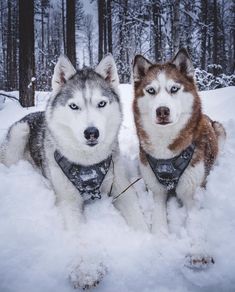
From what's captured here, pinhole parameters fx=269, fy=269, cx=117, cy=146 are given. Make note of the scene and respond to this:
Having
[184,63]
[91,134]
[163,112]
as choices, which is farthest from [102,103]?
[184,63]

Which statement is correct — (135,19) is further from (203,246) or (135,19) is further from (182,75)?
(203,246)

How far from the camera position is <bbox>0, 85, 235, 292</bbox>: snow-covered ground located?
→ 1801 mm

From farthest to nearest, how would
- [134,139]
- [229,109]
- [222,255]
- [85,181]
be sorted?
[229,109] → [134,139] → [85,181] → [222,255]

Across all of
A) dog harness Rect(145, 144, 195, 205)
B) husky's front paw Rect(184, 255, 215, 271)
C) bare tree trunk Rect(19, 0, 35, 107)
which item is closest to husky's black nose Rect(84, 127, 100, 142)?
dog harness Rect(145, 144, 195, 205)

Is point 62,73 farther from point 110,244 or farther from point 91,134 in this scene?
point 110,244

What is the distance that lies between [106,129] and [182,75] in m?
0.98

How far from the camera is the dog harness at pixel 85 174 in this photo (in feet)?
8.34

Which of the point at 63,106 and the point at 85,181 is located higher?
the point at 63,106

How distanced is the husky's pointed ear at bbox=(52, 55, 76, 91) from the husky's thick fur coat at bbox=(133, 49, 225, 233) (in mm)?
709

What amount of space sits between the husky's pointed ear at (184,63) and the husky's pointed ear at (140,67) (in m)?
0.29

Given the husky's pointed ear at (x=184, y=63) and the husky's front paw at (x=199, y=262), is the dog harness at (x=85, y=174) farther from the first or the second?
the husky's pointed ear at (x=184, y=63)

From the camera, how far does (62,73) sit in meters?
2.79

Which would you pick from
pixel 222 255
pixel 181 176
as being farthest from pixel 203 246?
pixel 181 176

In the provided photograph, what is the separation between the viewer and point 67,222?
2.32 meters
